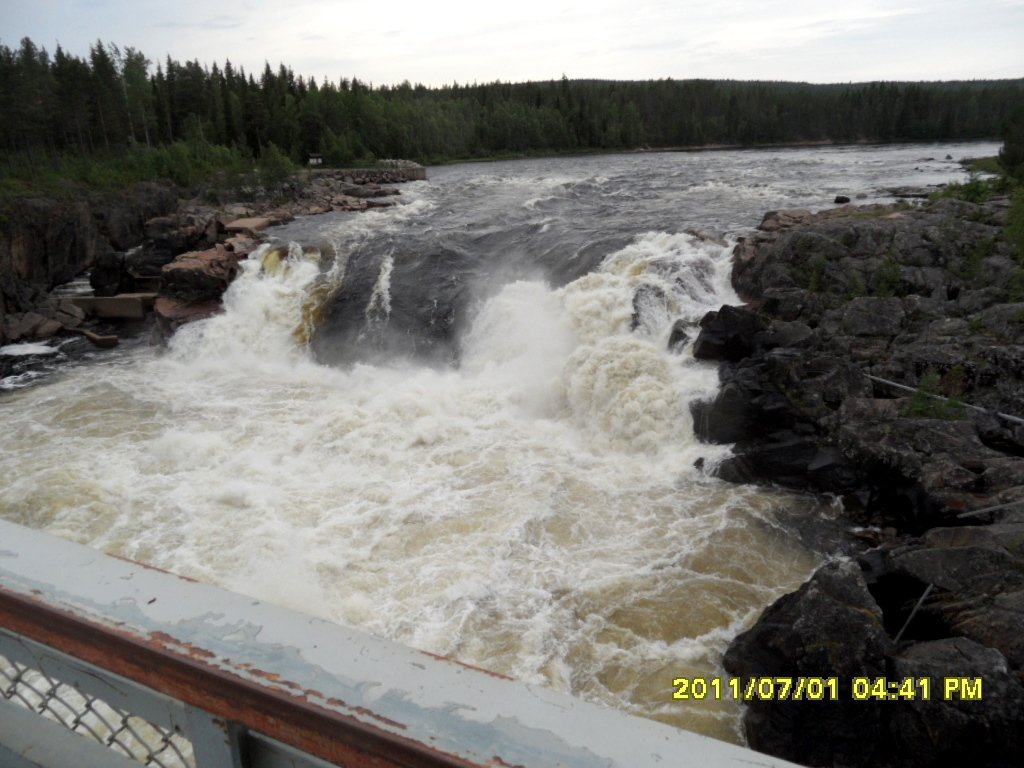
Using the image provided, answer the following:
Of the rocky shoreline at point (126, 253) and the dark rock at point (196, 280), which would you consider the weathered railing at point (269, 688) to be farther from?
the dark rock at point (196, 280)

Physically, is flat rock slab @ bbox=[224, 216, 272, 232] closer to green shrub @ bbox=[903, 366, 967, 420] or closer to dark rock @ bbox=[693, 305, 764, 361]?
dark rock @ bbox=[693, 305, 764, 361]

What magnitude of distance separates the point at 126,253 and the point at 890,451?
76.9 ft

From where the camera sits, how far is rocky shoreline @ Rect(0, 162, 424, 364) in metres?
17.6

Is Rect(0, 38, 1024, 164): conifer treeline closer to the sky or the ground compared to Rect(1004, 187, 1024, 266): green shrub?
closer to the sky

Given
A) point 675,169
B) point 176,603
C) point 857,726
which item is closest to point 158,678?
point 176,603

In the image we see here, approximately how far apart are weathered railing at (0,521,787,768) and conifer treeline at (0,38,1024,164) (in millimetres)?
46982

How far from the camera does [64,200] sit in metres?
25.4

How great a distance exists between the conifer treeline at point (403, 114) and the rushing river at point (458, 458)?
32.3 metres

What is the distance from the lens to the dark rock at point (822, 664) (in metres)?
5.23

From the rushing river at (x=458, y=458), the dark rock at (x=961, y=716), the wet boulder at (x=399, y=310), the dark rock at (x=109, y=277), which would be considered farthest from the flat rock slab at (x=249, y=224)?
the dark rock at (x=961, y=716)

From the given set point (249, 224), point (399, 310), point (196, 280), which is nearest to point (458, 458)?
point (399, 310)

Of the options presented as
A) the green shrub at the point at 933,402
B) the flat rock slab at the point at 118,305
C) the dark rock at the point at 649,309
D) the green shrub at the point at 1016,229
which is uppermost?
the green shrub at the point at 1016,229

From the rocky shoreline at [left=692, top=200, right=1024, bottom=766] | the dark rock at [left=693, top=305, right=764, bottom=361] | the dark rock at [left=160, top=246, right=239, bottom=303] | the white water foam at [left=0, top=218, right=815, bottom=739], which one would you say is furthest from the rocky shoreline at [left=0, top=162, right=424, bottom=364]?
the rocky shoreline at [left=692, top=200, right=1024, bottom=766]

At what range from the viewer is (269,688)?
1052mm
